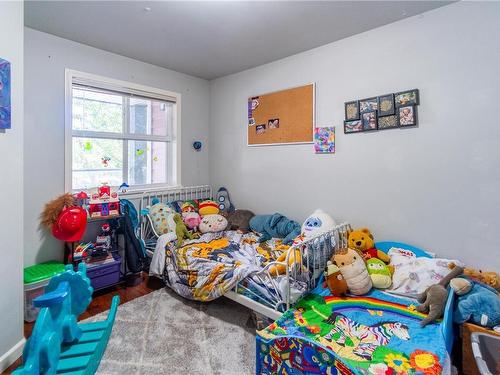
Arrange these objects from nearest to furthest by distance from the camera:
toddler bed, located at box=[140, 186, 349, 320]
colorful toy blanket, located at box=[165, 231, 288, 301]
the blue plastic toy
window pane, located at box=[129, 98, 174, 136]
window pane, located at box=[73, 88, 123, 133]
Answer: the blue plastic toy, toddler bed, located at box=[140, 186, 349, 320], colorful toy blanket, located at box=[165, 231, 288, 301], window pane, located at box=[73, 88, 123, 133], window pane, located at box=[129, 98, 174, 136]

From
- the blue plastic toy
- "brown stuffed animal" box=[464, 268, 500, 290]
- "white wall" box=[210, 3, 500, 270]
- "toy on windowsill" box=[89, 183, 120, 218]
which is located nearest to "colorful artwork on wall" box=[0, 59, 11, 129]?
"toy on windowsill" box=[89, 183, 120, 218]

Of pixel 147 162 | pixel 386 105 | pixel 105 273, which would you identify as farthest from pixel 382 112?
pixel 105 273

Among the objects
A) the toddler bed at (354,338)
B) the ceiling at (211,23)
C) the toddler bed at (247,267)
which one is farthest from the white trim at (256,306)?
the ceiling at (211,23)

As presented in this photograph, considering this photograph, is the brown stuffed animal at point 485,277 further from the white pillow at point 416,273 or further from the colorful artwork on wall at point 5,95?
the colorful artwork on wall at point 5,95

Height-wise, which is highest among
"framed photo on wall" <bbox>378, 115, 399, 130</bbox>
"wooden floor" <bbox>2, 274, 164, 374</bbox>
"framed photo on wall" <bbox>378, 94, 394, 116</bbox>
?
"framed photo on wall" <bbox>378, 94, 394, 116</bbox>

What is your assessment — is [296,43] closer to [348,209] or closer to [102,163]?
[348,209]

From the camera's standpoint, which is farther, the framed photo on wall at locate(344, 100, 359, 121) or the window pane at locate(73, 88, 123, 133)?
the window pane at locate(73, 88, 123, 133)

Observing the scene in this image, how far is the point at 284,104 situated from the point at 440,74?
152 cm

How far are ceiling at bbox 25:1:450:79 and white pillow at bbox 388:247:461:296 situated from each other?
2.01 meters

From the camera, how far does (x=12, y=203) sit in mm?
1812

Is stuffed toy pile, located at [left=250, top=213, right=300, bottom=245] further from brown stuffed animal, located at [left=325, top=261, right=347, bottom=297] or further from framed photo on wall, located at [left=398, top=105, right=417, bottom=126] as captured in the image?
framed photo on wall, located at [left=398, top=105, right=417, bottom=126]

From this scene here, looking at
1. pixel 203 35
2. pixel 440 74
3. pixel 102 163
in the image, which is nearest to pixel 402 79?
pixel 440 74

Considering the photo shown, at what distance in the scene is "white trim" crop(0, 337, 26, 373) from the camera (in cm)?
175

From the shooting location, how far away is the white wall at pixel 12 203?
173cm
